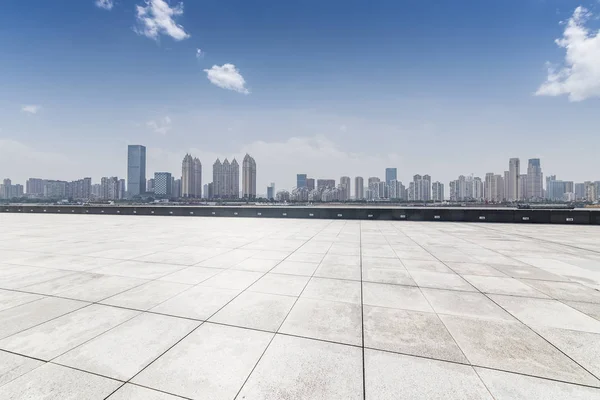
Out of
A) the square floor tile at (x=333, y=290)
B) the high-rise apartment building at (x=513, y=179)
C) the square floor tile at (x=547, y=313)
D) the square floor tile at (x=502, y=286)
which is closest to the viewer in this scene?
the square floor tile at (x=547, y=313)

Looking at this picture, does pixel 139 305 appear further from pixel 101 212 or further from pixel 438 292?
pixel 101 212

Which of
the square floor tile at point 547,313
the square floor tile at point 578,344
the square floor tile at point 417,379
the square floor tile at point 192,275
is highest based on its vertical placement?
the square floor tile at point 192,275

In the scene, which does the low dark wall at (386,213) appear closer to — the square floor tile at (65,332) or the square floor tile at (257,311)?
the square floor tile at (257,311)

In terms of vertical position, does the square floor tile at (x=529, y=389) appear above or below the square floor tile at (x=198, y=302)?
below

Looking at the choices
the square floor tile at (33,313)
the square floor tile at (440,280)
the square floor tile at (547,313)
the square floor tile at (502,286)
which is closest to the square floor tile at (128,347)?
the square floor tile at (33,313)

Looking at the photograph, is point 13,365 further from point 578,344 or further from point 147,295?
point 578,344

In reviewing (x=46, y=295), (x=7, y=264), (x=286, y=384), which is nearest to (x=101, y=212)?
(x=7, y=264)

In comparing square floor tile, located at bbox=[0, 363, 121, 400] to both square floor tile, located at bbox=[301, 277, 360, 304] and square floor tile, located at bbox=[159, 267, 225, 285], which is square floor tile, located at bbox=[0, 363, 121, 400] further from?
square floor tile, located at bbox=[301, 277, 360, 304]
